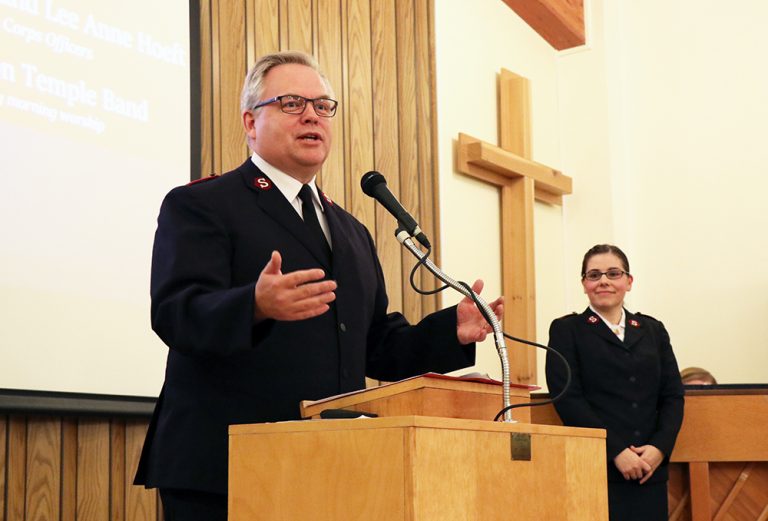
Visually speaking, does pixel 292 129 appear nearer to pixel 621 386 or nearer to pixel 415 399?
pixel 415 399

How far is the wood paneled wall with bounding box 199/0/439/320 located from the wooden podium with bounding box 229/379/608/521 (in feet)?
6.80

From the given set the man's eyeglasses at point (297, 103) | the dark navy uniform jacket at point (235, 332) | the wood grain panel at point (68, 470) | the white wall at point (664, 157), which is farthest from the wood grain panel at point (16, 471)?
the white wall at point (664, 157)

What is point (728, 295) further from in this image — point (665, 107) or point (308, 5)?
point (308, 5)

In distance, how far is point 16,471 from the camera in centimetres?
284

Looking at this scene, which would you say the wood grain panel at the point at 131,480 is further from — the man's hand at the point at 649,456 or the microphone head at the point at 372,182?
the man's hand at the point at 649,456

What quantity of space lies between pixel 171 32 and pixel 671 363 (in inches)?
87.3

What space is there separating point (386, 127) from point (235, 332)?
10.3ft

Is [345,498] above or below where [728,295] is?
below

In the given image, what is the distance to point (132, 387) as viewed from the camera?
3.23 meters

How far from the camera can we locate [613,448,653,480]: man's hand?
143 inches

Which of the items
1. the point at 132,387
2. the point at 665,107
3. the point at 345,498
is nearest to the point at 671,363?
the point at 132,387

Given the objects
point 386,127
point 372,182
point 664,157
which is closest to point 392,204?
point 372,182

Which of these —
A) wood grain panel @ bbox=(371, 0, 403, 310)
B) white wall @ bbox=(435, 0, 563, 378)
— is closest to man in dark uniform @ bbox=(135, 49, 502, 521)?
wood grain panel @ bbox=(371, 0, 403, 310)

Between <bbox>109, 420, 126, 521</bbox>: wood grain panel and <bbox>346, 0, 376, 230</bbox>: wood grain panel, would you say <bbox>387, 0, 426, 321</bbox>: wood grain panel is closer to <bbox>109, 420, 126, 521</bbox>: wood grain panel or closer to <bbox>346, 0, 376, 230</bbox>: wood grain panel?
<bbox>346, 0, 376, 230</bbox>: wood grain panel
